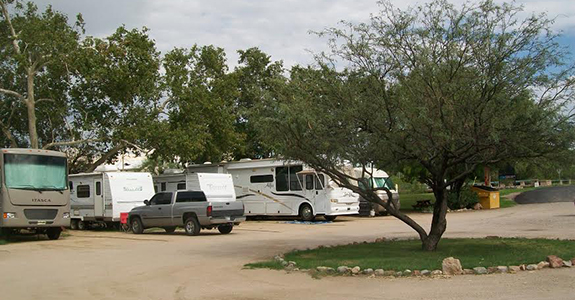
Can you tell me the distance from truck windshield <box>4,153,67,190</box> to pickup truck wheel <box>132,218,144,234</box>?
3.41 meters

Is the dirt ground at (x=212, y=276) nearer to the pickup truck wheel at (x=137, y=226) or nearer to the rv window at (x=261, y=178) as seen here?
the pickup truck wheel at (x=137, y=226)

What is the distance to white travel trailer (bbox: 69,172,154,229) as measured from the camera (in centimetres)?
2667

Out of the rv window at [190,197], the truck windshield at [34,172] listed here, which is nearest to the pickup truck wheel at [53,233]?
the truck windshield at [34,172]

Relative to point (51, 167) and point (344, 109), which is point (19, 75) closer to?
point (51, 167)

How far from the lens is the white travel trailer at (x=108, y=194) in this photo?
2667 centimetres

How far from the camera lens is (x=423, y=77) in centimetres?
1217

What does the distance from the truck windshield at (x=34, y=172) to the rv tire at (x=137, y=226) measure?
3.40m

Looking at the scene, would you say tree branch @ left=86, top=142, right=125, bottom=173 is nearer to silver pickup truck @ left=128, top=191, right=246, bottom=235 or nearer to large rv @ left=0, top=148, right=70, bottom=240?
silver pickup truck @ left=128, top=191, right=246, bottom=235

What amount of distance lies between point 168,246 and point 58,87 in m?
14.4

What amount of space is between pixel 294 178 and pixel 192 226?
8371mm

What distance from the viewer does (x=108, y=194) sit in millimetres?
26719

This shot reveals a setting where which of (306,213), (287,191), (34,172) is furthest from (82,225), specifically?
(306,213)

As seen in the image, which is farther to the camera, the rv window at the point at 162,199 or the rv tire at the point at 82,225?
the rv tire at the point at 82,225

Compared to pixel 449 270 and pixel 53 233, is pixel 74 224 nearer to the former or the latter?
pixel 53 233
